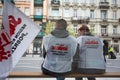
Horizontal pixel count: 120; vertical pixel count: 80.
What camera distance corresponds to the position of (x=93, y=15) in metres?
38.3

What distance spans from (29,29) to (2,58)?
0.43 m

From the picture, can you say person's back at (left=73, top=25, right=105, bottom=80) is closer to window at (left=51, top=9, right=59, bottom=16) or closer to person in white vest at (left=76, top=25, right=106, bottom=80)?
person in white vest at (left=76, top=25, right=106, bottom=80)

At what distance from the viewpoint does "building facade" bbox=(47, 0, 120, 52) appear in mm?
36281

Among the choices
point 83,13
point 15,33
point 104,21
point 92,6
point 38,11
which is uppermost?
point 92,6

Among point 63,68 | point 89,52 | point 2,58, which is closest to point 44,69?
point 63,68

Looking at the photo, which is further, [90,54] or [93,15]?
[93,15]

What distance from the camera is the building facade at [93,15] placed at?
36.3 m

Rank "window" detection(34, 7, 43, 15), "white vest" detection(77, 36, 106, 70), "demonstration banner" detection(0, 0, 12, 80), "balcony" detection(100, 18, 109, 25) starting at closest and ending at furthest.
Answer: "demonstration banner" detection(0, 0, 12, 80) < "white vest" detection(77, 36, 106, 70) < "window" detection(34, 7, 43, 15) < "balcony" detection(100, 18, 109, 25)

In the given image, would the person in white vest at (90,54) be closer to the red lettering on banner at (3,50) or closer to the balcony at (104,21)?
the red lettering on banner at (3,50)

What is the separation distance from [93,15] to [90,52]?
34.3 meters

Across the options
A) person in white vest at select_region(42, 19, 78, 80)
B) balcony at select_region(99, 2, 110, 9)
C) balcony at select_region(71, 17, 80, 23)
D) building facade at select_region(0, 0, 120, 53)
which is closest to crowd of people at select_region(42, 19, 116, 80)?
person in white vest at select_region(42, 19, 78, 80)

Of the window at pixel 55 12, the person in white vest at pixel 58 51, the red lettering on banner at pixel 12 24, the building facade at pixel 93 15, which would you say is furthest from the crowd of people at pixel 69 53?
the window at pixel 55 12

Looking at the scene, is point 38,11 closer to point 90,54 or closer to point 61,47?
point 90,54

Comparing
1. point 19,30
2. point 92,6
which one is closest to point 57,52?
point 19,30
